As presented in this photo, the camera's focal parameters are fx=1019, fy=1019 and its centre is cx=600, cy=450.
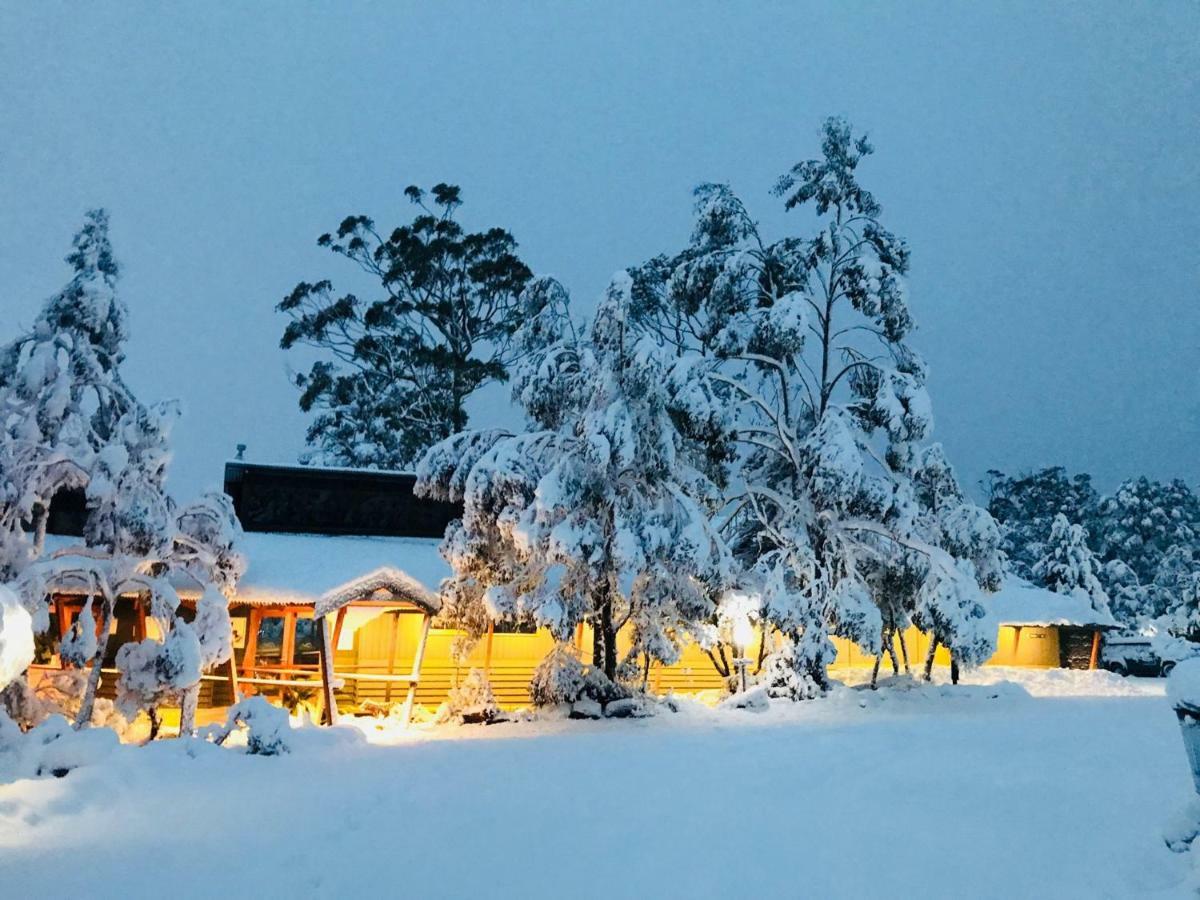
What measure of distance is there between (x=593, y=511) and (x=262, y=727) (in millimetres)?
6132

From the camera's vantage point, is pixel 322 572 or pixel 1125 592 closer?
pixel 322 572

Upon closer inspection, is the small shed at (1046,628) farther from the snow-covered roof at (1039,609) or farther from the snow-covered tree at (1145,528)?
the snow-covered tree at (1145,528)

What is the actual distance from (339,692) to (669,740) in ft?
24.4

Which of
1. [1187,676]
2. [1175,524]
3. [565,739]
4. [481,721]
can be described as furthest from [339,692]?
[1175,524]

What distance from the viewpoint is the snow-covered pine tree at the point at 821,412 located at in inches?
713

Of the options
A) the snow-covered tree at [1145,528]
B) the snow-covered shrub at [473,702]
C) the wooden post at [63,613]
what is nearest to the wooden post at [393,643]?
the snow-covered shrub at [473,702]

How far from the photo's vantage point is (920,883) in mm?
6113

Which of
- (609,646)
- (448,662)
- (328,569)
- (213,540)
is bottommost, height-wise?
(448,662)

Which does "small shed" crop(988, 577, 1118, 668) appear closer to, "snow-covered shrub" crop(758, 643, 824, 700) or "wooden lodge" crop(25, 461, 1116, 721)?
"wooden lodge" crop(25, 461, 1116, 721)

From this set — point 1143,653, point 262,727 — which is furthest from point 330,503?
point 1143,653

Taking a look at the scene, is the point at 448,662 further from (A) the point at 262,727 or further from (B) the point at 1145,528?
(B) the point at 1145,528

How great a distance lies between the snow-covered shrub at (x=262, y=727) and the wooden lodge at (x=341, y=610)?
3323mm

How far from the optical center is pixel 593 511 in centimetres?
1558

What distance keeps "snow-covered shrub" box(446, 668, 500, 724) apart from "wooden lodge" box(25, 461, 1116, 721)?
67 centimetres
